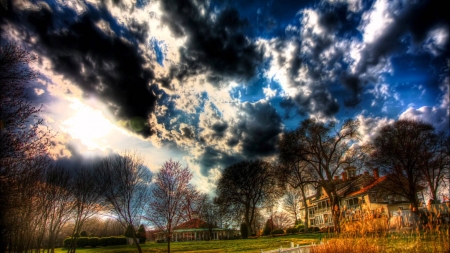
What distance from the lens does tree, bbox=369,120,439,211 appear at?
89.5 feet

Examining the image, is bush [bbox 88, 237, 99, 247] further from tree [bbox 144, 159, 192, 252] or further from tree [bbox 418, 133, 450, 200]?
tree [bbox 418, 133, 450, 200]

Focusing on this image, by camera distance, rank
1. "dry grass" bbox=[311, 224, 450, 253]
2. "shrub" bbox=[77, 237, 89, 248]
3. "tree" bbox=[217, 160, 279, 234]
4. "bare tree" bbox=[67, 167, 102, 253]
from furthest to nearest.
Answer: "tree" bbox=[217, 160, 279, 234], "shrub" bbox=[77, 237, 89, 248], "bare tree" bbox=[67, 167, 102, 253], "dry grass" bbox=[311, 224, 450, 253]

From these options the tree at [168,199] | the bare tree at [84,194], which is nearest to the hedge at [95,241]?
the bare tree at [84,194]

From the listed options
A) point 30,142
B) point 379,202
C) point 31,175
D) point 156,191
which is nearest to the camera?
point 30,142

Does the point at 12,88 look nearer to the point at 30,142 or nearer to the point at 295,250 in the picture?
the point at 30,142

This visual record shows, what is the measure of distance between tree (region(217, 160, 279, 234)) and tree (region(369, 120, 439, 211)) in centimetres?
1805

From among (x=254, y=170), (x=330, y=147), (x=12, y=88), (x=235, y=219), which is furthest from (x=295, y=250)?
(x=235, y=219)

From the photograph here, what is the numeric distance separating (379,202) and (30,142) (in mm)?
50132

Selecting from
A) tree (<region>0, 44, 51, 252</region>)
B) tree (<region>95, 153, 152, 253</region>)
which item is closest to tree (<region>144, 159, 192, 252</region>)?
tree (<region>95, 153, 152, 253</region>)

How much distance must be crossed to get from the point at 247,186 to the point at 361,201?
23410 millimetres

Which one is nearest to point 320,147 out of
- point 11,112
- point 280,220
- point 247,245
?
point 247,245

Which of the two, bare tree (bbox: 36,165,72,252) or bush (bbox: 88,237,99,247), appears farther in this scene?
bush (bbox: 88,237,99,247)

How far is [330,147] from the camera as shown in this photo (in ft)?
96.3

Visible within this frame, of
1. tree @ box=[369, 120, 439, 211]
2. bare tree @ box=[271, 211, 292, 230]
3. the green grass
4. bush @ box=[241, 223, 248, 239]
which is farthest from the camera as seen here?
bare tree @ box=[271, 211, 292, 230]
